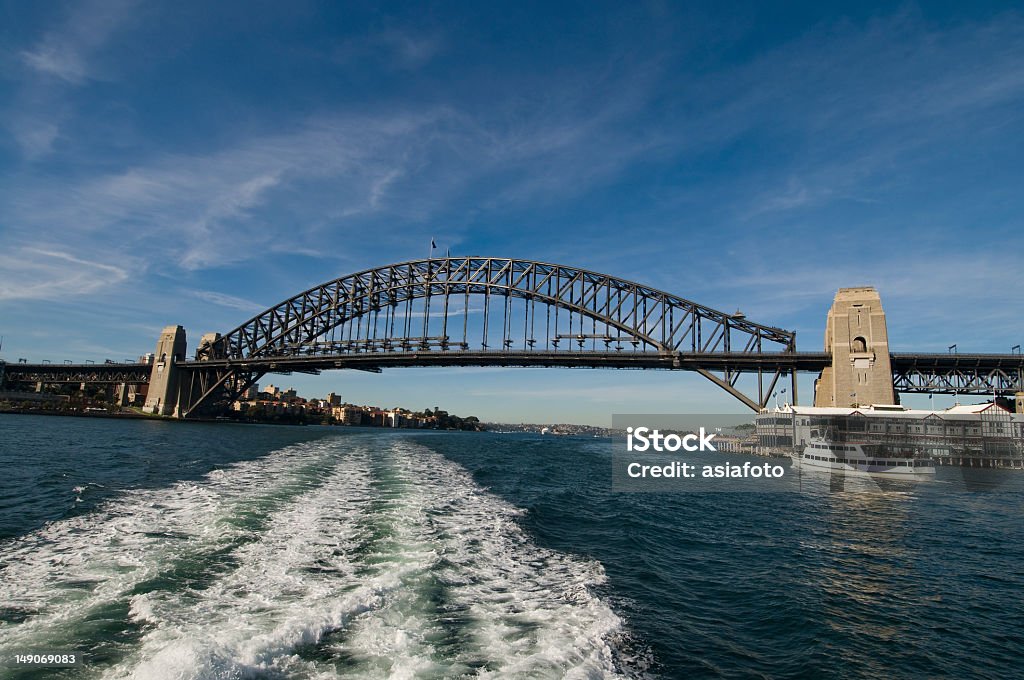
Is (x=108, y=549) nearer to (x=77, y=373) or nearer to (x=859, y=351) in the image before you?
(x=859, y=351)

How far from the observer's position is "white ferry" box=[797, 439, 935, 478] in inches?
1678

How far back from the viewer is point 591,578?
424 inches

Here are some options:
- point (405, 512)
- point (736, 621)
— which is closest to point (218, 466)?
point (405, 512)

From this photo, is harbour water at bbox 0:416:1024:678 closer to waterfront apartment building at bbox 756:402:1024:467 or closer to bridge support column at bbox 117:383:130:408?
waterfront apartment building at bbox 756:402:1024:467

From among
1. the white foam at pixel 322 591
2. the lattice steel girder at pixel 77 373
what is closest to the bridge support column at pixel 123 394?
the lattice steel girder at pixel 77 373

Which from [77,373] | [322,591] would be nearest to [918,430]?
[322,591]

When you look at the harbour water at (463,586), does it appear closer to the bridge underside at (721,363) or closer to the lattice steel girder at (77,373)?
the bridge underside at (721,363)

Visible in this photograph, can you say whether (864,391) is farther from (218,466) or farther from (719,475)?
(218,466)

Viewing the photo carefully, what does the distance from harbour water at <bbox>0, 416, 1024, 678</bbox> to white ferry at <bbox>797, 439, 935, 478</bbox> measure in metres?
26.4

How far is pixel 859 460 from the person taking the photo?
44.2m

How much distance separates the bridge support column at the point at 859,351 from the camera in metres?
52.4

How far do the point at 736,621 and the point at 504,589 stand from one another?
4235 millimetres

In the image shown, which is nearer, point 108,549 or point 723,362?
point 108,549

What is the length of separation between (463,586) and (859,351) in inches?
2277
